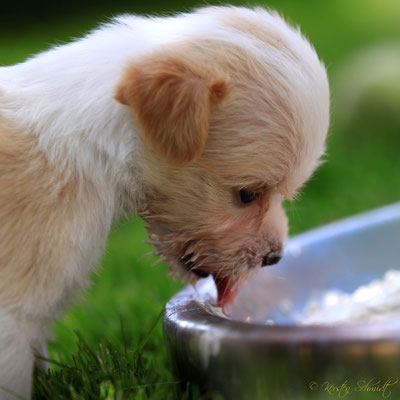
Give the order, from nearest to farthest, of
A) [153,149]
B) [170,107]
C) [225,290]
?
[170,107], [153,149], [225,290]

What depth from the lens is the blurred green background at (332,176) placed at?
3.24m

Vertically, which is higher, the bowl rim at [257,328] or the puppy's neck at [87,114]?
the puppy's neck at [87,114]

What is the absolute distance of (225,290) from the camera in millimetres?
2457

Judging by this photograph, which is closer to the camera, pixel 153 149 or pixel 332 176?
pixel 153 149

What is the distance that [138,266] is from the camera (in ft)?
14.3

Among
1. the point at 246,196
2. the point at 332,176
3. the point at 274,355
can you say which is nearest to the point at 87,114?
the point at 246,196

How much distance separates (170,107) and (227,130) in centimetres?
25

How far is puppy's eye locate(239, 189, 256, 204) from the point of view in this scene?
222 centimetres

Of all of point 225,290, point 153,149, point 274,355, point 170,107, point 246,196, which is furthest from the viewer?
point 225,290

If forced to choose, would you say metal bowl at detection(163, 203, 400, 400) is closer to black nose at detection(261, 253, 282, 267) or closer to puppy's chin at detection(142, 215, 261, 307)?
puppy's chin at detection(142, 215, 261, 307)

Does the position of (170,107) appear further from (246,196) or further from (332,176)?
(332,176)

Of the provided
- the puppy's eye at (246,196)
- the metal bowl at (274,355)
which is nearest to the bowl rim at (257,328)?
the metal bowl at (274,355)

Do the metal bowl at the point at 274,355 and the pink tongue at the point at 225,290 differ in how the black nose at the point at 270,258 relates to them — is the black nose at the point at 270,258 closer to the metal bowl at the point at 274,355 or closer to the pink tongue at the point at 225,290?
the pink tongue at the point at 225,290

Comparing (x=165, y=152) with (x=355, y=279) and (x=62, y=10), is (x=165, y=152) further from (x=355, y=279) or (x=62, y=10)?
(x=62, y=10)
